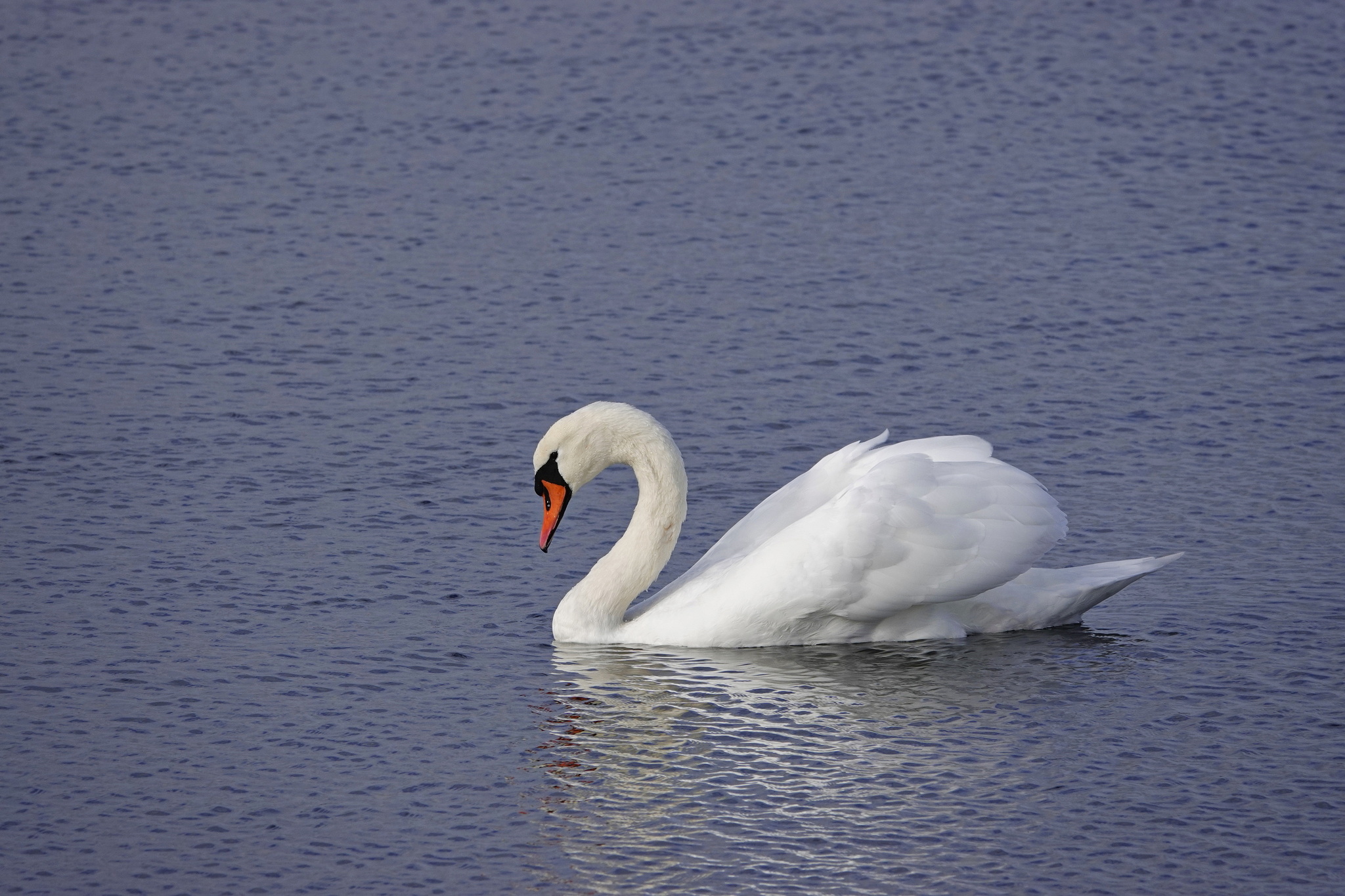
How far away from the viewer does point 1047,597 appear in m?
10.5

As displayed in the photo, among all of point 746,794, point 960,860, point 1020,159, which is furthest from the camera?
point 1020,159

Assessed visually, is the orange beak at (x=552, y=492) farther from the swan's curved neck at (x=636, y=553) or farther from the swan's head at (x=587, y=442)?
the swan's curved neck at (x=636, y=553)

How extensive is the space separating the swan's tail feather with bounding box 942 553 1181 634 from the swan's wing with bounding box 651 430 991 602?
29.6 inches

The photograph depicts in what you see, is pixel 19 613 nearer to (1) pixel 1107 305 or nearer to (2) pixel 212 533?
(2) pixel 212 533

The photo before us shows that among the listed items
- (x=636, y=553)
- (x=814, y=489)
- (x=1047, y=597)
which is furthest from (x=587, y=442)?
(x=1047, y=597)

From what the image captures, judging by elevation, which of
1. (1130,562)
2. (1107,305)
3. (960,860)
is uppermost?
(1107,305)

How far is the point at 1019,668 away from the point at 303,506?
464 cm

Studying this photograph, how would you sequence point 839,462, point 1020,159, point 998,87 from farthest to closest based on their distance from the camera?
1. point 998,87
2. point 1020,159
3. point 839,462

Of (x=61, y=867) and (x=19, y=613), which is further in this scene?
(x=19, y=613)

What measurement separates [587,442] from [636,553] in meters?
0.67

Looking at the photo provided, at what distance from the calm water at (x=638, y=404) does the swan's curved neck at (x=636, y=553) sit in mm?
243

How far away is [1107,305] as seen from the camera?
1537cm

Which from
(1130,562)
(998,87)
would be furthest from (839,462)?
(998,87)

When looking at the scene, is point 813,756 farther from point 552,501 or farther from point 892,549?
point 552,501
